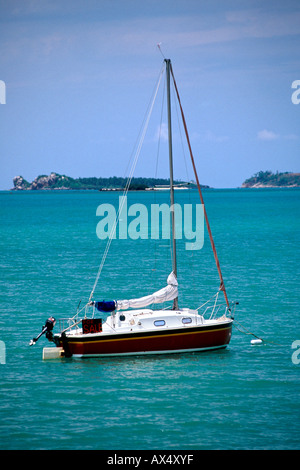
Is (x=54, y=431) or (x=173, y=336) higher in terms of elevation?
(x=173, y=336)

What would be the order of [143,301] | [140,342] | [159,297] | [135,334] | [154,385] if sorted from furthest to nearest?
[159,297]
[143,301]
[140,342]
[135,334]
[154,385]

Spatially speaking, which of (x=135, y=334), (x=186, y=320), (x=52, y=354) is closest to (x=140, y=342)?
(x=135, y=334)

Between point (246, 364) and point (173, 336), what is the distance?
12.6ft

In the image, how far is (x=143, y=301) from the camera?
3453cm

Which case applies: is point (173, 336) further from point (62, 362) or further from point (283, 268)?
point (283, 268)

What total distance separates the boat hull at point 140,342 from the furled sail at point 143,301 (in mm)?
1592

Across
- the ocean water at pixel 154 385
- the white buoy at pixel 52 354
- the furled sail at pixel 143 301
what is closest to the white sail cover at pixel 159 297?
the furled sail at pixel 143 301

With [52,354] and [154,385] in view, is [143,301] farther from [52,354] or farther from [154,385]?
[154,385]

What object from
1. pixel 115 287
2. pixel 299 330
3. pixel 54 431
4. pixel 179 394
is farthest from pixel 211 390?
pixel 115 287

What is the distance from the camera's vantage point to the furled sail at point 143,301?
1309 inches

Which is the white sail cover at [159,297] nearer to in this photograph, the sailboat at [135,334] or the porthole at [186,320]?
the sailboat at [135,334]

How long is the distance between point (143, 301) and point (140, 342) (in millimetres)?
2583

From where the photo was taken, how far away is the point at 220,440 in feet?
81.5

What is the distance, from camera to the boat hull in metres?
32.5
